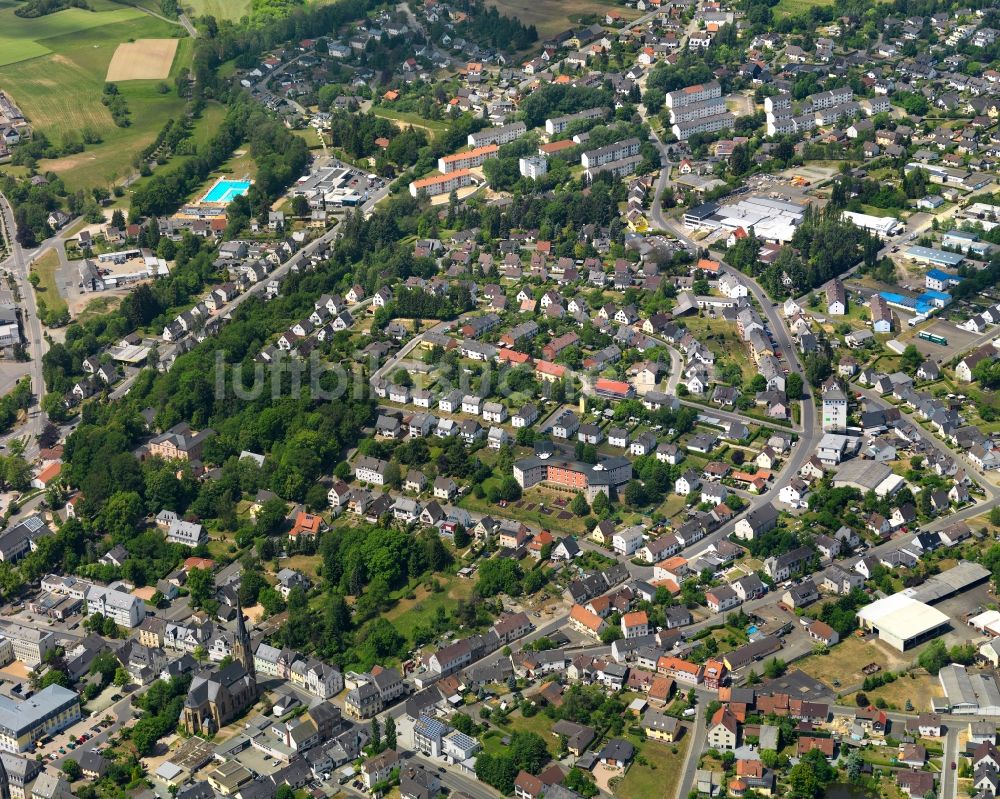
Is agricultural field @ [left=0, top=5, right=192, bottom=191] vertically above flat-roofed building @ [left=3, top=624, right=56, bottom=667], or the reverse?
flat-roofed building @ [left=3, top=624, right=56, bottom=667]

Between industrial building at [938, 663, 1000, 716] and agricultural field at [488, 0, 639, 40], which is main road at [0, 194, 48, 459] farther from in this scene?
agricultural field at [488, 0, 639, 40]

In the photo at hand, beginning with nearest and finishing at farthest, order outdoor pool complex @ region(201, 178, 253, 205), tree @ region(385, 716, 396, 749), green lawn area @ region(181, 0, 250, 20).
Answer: tree @ region(385, 716, 396, 749) < outdoor pool complex @ region(201, 178, 253, 205) < green lawn area @ region(181, 0, 250, 20)

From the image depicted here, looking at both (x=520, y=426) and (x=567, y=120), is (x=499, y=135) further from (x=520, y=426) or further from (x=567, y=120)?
(x=520, y=426)

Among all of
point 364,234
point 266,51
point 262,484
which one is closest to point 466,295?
point 364,234

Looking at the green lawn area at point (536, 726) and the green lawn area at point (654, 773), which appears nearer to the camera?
the green lawn area at point (654, 773)

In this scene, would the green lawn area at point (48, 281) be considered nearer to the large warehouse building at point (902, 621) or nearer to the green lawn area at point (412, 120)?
the green lawn area at point (412, 120)

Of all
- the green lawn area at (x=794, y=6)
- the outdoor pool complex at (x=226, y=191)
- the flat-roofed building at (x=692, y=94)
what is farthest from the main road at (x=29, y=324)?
the green lawn area at (x=794, y=6)

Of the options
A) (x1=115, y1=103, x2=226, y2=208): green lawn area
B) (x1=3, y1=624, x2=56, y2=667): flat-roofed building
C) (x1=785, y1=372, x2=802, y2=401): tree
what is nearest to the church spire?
(x1=3, y1=624, x2=56, y2=667): flat-roofed building
